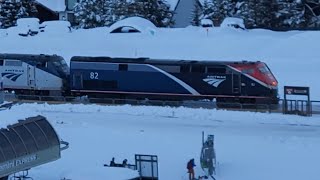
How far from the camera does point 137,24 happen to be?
56.5m

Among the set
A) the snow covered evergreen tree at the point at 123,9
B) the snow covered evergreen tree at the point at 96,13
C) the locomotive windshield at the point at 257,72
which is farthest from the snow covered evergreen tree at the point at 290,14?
the locomotive windshield at the point at 257,72

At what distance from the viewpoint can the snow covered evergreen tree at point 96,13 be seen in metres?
63.8

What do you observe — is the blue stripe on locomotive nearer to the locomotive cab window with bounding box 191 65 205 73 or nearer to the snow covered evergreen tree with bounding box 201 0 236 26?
the locomotive cab window with bounding box 191 65 205 73

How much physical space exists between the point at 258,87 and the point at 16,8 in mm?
37981

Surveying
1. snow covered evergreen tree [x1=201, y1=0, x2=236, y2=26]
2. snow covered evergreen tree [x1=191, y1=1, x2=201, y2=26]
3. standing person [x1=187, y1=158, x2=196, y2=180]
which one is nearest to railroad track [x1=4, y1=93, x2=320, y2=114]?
standing person [x1=187, y1=158, x2=196, y2=180]

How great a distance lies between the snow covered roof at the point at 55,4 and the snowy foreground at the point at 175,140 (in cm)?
4014

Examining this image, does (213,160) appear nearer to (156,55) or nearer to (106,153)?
(106,153)

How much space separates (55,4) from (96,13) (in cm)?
1291

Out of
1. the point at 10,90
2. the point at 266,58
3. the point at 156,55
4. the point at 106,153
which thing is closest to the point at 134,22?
the point at 156,55

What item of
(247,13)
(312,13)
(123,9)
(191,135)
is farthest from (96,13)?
(191,135)

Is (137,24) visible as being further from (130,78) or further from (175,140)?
(175,140)

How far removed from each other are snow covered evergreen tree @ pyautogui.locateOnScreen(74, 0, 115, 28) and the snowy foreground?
92.8ft

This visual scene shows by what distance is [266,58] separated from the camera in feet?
155

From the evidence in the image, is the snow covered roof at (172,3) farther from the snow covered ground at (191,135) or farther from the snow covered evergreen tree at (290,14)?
the snow covered ground at (191,135)
